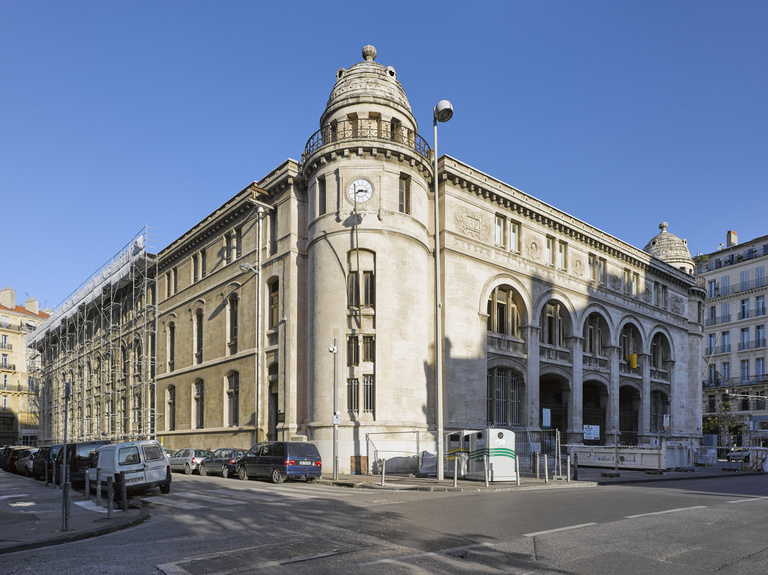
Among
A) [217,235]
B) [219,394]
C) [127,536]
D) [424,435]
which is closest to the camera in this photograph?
[127,536]

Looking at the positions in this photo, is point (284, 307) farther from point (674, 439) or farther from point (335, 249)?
point (674, 439)

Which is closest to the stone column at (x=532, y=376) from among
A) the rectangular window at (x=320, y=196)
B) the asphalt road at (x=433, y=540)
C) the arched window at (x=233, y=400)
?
the rectangular window at (x=320, y=196)

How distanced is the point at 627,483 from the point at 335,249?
1535 cm

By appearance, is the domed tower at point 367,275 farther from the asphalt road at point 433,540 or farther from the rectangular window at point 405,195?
the asphalt road at point 433,540

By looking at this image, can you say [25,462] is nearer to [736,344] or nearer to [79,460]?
[79,460]

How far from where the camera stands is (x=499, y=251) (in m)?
34.9

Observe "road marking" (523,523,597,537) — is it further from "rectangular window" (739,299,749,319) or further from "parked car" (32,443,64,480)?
"rectangular window" (739,299,749,319)

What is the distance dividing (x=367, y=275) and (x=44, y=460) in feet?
51.3

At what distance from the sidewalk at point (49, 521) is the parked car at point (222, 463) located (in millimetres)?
8206

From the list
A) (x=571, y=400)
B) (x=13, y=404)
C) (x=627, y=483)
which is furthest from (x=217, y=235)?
(x=13, y=404)

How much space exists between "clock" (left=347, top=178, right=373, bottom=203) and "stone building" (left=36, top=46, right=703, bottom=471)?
6 centimetres

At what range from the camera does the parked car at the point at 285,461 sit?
2320 centimetres

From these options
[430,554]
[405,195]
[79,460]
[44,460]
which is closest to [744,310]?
[405,195]

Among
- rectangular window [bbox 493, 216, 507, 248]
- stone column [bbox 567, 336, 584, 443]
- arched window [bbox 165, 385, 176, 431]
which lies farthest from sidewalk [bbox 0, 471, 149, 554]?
stone column [bbox 567, 336, 584, 443]
